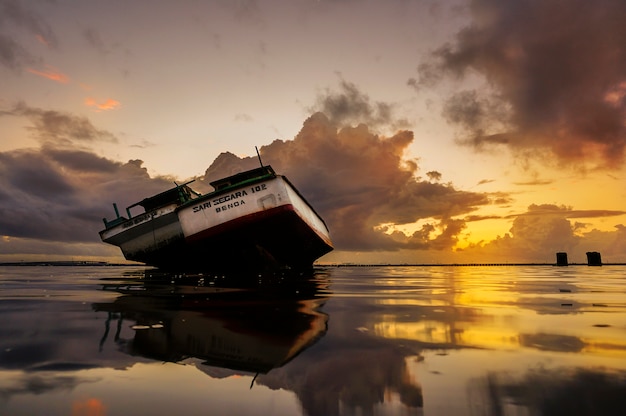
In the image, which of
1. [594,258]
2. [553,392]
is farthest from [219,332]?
[594,258]

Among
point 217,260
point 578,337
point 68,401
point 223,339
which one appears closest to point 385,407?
point 68,401

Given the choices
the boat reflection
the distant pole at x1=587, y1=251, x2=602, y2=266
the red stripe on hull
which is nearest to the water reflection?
the boat reflection

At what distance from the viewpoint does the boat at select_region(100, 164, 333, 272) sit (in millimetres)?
24750

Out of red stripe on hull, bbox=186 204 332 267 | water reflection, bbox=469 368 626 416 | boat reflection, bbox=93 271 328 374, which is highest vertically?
red stripe on hull, bbox=186 204 332 267

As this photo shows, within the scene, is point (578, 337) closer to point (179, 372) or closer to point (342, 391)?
point (342, 391)

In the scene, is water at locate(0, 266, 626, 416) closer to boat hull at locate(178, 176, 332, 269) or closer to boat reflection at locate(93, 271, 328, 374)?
boat reflection at locate(93, 271, 328, 374)

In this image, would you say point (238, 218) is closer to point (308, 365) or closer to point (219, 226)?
point (219, 226)

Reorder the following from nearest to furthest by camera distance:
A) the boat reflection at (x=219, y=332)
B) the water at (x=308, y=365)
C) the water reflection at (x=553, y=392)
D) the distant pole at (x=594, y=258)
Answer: the water reflection at (x=553, y=392)
the water at (x=308, y=365)
the boat reflection at (x=219, y=332)
the distant pole at (x=594, y=258)

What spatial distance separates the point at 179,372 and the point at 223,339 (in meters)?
1.64

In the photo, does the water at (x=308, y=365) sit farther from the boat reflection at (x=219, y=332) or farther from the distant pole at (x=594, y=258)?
the distant pole at (x=594, y=258)

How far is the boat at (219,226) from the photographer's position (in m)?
24.8

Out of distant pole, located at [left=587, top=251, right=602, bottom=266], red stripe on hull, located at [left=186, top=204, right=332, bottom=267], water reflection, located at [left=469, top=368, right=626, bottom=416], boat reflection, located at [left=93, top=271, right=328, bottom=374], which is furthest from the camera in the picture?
distant pole, located at [left=587, top=251, right=602, bottom=266]

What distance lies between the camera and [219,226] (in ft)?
80.8

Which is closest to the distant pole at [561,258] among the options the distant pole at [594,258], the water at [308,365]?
the distant pole at [594,258]
